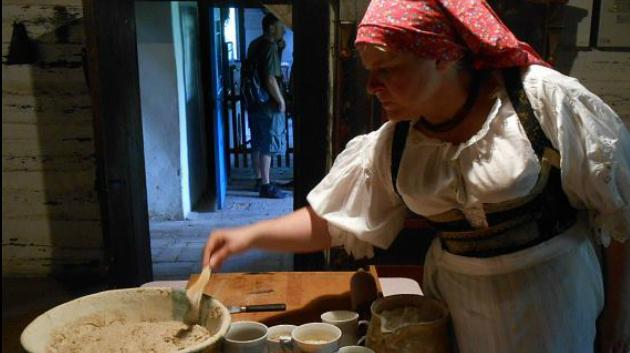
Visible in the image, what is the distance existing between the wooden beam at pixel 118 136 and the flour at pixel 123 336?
1600 millimetres

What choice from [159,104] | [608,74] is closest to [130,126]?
[159,104]

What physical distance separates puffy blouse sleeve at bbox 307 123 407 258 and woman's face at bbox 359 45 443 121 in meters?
0.16

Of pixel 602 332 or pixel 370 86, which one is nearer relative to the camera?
pixel 370 86

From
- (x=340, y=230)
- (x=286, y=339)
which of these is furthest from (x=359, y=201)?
(x=286, y=339)

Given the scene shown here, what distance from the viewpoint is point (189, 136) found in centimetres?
496

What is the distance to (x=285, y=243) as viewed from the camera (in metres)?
1.26

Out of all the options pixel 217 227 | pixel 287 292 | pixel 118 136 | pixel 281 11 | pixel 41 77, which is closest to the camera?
pixel 287 292

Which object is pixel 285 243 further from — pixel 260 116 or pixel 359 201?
pixel 260 116

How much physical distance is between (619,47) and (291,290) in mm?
2466

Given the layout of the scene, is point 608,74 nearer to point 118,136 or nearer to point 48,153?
point 118,136

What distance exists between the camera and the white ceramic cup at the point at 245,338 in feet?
3.29

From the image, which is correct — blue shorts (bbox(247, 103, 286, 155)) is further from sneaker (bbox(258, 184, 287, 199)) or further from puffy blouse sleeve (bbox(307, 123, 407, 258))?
puffy blouse sleeve (bbox(307, 123, 407, 258))

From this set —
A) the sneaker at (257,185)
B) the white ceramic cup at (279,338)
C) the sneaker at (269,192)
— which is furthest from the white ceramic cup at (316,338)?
the sneaker at (257,185)

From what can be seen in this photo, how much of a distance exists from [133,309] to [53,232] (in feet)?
9.02
